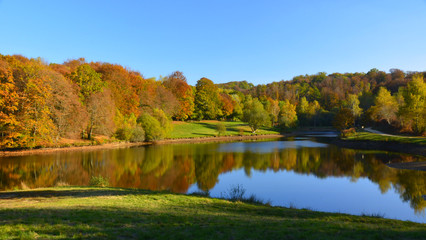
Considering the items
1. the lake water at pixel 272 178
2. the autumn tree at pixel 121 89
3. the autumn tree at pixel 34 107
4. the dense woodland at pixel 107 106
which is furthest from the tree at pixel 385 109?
the autumn tree at pixel 34 107

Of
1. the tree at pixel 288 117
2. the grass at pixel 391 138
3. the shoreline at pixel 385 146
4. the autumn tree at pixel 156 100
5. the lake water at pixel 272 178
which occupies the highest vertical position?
the autumn tree at pixel 156 100

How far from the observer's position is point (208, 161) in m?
28.6

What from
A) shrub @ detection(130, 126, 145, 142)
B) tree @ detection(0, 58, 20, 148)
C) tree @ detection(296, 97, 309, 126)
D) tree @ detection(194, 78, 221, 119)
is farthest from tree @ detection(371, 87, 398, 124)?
tree @ detection(0, 58, 20, 148)

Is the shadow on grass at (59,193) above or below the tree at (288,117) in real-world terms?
below

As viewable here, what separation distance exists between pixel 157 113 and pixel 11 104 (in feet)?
86.0

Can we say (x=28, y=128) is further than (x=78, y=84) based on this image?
No

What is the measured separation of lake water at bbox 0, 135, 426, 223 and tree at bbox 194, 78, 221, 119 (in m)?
50.3

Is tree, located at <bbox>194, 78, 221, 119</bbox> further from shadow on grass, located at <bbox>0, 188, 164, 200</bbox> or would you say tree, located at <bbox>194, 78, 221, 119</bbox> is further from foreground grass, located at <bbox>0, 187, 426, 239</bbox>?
foreground grass, located at <bbox>0, 187, 426, 239</bbox>

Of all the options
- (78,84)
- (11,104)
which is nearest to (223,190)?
(11,104)

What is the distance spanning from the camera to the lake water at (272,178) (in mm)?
14509

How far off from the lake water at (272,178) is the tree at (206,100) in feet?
165

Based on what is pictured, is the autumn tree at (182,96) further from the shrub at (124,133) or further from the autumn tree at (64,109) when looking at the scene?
the autumn tree at (64,109)

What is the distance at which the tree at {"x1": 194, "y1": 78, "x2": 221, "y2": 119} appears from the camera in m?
79.9

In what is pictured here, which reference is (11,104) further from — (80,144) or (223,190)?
(223,190)
